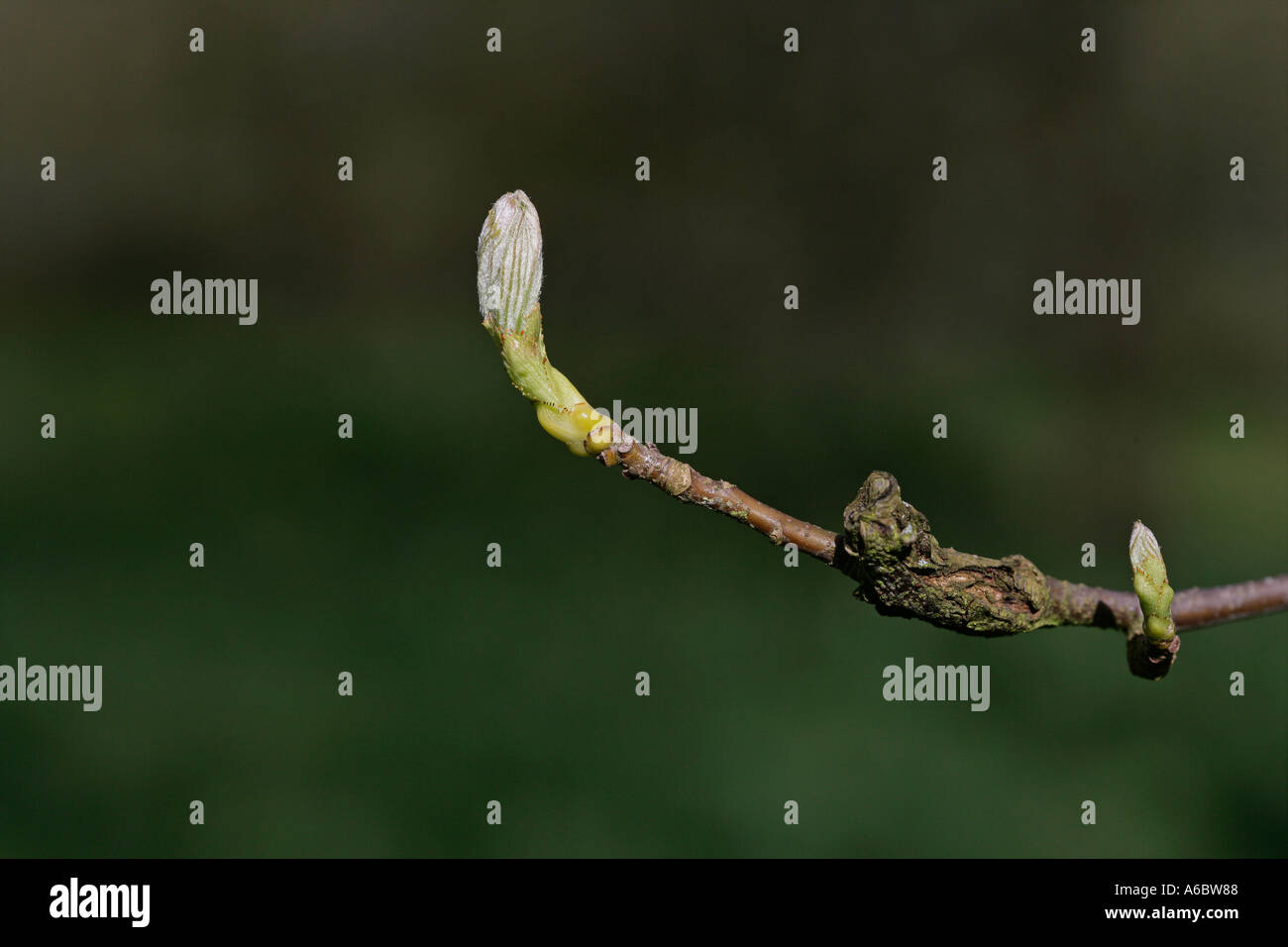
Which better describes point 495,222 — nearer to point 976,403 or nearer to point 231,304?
point 976,403

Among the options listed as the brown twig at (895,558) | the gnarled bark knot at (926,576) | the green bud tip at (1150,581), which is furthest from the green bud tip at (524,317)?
the green bud tip at (1150,581)

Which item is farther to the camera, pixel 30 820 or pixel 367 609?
pixel 367 609

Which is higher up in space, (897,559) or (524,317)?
(524,317)

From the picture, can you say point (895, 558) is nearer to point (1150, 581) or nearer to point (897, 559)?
point (897, 559)

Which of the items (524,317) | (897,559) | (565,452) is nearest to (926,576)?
(897,559)

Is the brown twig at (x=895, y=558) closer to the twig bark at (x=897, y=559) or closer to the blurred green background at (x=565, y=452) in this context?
the twig bark at (x=897, y=559)

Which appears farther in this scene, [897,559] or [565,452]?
[565,452]

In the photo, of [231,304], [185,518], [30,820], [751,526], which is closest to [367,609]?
[185,518]

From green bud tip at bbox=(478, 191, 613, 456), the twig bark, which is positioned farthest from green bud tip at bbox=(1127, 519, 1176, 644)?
green bud tip at bbox=(478, 191, 613, 456)
